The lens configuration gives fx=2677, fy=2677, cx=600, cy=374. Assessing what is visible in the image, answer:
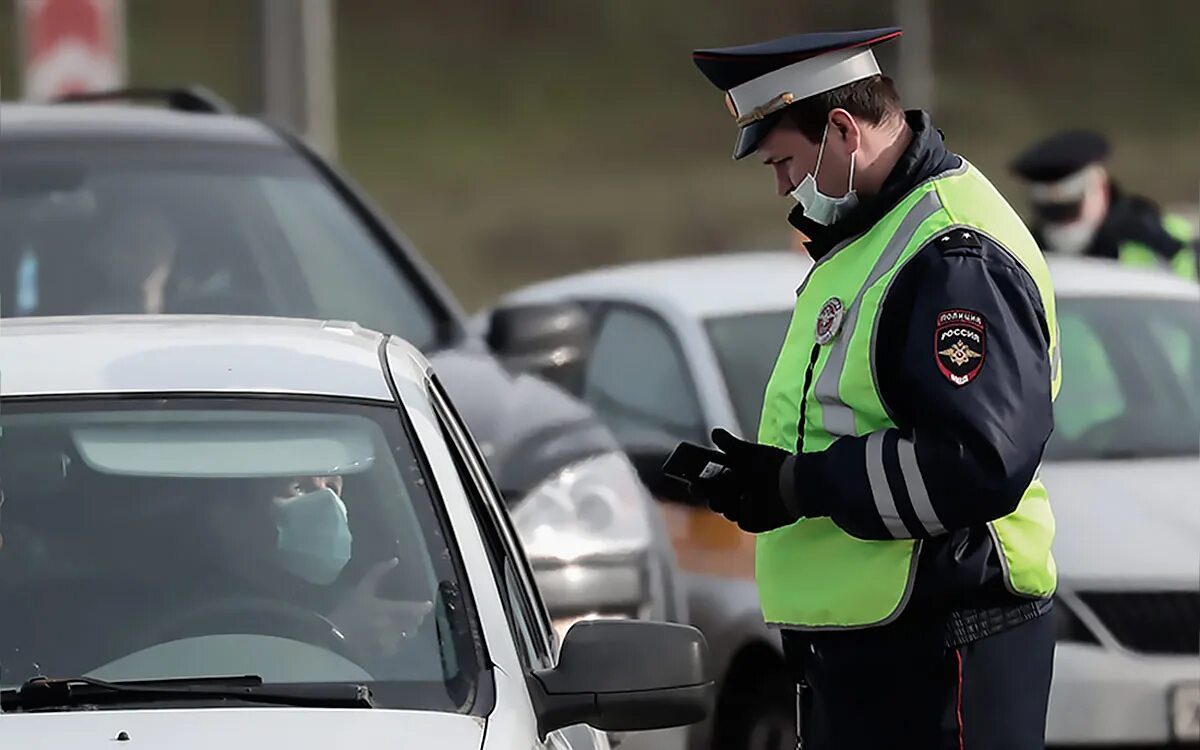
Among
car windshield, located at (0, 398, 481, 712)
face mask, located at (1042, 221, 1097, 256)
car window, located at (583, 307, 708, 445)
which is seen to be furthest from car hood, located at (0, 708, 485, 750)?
face mask, located at (1042, 221, 1097, 256)

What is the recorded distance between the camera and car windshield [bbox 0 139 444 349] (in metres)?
6.14

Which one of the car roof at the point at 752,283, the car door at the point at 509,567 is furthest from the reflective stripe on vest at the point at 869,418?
the car roof at the point at 752,283

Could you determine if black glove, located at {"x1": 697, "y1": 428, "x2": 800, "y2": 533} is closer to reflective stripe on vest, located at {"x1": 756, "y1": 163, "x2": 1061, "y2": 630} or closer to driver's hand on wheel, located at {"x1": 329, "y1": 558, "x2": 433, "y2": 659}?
reflective stripe on vest, located at {"x1": 756, "y1": 163, "x2": 1061, "y2": 630}

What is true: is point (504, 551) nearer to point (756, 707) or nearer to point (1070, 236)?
point (756, 707)

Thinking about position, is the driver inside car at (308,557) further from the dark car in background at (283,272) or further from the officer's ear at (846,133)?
the dark car in background at (283,272)

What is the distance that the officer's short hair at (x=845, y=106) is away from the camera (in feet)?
13.3

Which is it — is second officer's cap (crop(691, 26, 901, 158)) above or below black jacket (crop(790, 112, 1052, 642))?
above

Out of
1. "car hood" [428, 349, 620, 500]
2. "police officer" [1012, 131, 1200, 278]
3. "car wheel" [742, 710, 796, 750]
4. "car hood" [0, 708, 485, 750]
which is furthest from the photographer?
"police officer" [1012, 131, 1200, 278]

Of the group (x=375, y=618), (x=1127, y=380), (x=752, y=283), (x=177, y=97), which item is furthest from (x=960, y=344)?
(x=177, y=97)

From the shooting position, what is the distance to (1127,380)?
23.9ft

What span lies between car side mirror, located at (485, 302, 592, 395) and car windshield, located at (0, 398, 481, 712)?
2633 mm

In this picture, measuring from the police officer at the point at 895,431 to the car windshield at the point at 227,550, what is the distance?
65 cm

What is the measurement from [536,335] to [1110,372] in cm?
177

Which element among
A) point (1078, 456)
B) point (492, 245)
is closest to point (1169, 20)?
point (492, 245)
